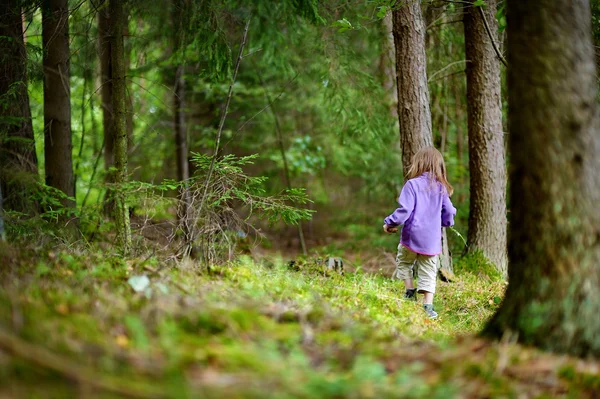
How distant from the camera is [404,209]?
6438 millimetres

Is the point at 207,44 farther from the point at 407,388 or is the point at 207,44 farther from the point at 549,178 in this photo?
the point at 407,388

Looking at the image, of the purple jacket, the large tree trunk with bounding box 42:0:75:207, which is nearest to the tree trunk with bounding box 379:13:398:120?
the purple jacket

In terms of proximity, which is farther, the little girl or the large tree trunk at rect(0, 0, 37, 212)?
the large tree trunk at rect(0, 0, 37, 212)

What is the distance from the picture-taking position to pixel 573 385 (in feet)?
9.43

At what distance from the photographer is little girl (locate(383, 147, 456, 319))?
6.48 meters

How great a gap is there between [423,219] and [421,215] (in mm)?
55

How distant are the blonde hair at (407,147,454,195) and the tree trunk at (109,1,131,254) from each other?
3.61 m

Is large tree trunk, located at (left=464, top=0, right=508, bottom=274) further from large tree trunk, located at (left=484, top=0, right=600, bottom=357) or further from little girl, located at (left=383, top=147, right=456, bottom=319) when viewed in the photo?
large tree trunk, located at (left=484, top=0, right=600, bottom=357)

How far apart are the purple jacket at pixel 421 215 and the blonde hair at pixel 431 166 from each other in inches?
3.6

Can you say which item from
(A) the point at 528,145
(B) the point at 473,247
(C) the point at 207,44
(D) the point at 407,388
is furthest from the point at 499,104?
(D) the point at 407,388

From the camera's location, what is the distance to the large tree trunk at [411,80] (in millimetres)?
7637

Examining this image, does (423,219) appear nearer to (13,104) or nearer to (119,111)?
(119,111)

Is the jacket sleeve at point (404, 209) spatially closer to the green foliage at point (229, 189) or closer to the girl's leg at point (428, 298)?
the girl's leg at point (428, 298)

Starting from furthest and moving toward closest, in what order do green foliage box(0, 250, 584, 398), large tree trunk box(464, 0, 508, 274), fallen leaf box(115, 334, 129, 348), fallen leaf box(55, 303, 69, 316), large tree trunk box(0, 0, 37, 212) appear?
1. large tree trunk box(464, 0, 508, 274)
2. large tree trunk box(0, 0, 37, 212)
3. fallen leaf box(55, 303, 69, 316)
4. fallen leaf box(115, 334, 129, 348)
5. green foliage box(0, 250, 584, 398)
